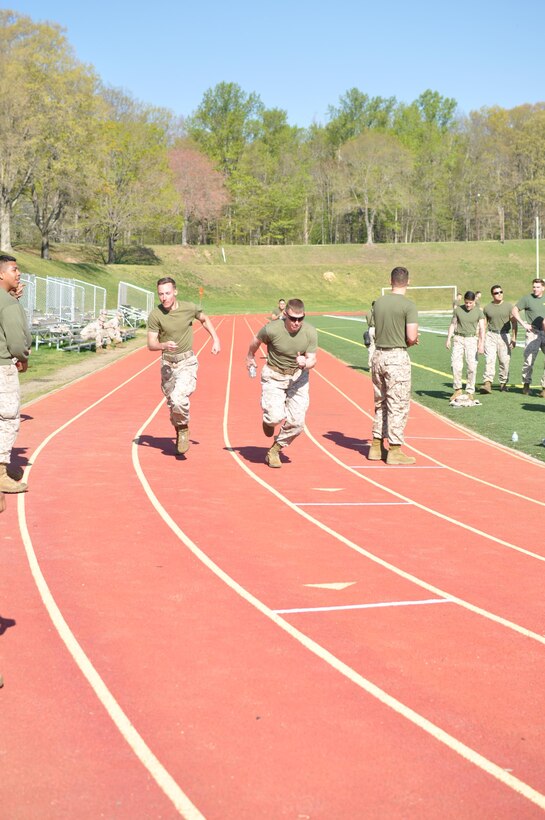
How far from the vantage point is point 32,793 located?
12.1ft

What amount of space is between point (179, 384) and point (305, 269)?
79640 millimetres

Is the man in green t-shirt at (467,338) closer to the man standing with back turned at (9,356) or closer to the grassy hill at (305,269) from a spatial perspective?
the man standing with back turned at (9,356)

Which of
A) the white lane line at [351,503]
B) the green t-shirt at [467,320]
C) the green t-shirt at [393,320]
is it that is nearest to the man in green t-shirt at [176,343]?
the green t-shirt at [393,320]

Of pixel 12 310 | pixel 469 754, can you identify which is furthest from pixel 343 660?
pixel 12 310

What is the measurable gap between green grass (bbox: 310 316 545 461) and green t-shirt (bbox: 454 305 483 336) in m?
1.36

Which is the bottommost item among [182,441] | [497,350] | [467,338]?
[182,441]

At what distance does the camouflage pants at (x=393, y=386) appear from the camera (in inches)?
445

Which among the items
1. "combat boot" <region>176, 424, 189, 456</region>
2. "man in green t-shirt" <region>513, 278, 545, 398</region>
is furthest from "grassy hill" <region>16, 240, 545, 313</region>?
"combat boot" <region>176, 424, 189, 456</region>

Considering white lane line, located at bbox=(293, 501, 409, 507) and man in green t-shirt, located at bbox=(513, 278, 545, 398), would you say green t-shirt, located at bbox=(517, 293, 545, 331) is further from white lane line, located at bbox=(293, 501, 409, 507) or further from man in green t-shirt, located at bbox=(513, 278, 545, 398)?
white lane line, located at bbox=(293, 501, 409, 507)

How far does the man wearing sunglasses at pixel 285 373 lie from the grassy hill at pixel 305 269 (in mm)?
57443

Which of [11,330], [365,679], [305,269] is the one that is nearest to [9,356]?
[11,330]

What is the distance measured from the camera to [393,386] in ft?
37.2

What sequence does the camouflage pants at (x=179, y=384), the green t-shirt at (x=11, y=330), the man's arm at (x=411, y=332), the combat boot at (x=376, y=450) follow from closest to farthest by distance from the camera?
the green t-shirt at (x=11, y=330)
the man's arm at (x=411, y=332)
the camouflage pants at (x=179, y=384)
the combat boot at (x=376, y=450)

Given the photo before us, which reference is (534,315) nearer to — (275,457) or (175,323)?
(275,457)
